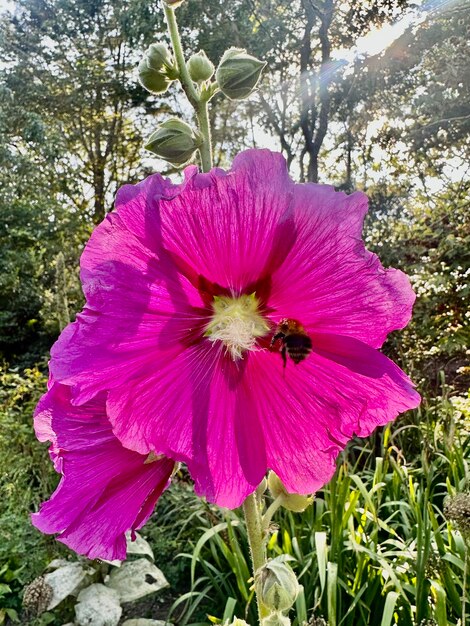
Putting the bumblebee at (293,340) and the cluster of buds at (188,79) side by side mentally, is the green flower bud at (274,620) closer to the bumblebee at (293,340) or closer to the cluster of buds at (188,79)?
the bumblebee at (293,340)

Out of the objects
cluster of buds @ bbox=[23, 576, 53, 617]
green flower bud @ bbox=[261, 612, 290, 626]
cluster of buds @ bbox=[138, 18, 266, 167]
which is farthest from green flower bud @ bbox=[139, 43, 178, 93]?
cluster of buds @ bbox=[23, 576, 53, 617]

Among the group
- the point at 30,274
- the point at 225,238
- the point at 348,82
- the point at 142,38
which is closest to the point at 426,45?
the point at 348,82

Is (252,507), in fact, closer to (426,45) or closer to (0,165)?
(426,45)

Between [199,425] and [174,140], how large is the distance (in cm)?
39

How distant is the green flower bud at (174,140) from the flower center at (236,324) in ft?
0.76

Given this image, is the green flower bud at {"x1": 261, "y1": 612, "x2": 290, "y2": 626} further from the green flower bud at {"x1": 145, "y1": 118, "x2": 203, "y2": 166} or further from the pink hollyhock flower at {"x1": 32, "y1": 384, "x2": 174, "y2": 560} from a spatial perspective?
the green flower bud at {"x1": 145, "y1": 118, "x2": 203, "y2": 166}

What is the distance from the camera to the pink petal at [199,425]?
0.62 m

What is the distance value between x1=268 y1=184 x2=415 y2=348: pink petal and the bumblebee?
22 mm

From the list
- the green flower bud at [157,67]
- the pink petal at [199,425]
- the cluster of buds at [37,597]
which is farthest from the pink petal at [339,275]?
the cluster of buds at [37,597]

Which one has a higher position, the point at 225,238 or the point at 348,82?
the point at 348,82

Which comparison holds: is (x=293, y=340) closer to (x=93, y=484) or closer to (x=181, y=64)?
(x=93, y=484)

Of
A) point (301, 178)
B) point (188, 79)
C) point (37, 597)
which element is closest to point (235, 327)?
point (188, 79)

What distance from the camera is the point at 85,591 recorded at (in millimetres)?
2320

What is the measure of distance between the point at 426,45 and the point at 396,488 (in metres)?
6.68
